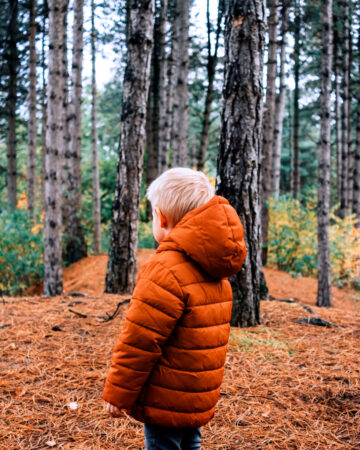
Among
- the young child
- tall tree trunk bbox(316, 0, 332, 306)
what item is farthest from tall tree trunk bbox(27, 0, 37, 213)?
the young child

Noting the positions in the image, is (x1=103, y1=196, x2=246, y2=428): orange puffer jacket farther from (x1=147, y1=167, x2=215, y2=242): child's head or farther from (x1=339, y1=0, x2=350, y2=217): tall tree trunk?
(x1=339, y1=0, x2=350, y2=217): tall tree trunk

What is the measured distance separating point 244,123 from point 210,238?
9.31ft

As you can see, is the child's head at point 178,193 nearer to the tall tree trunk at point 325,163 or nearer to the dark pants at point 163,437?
the dark pants at point 163,437

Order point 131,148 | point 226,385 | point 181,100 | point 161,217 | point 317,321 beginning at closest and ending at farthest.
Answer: point 161,217 → point 226,385 → point 317,321 → point 131,148 → point 181,100

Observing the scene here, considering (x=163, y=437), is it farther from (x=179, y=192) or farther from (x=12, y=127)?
(x=12, y=127)

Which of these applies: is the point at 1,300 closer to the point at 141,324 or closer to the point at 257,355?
the point at 257,355

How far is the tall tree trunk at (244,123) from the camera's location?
4316 mm

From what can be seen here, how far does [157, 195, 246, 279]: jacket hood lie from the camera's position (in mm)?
1771

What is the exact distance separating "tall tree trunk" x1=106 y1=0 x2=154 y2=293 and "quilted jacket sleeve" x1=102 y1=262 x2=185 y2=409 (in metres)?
4.51

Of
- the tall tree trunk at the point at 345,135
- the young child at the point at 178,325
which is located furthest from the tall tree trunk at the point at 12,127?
the young child at the point at 178,325

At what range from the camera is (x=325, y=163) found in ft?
25.5

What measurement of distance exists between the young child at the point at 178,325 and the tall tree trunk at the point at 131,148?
4352mm

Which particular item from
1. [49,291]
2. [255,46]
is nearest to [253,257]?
[255,46]

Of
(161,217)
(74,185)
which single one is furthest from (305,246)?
(161,217)
